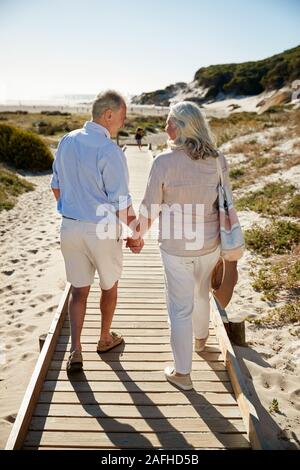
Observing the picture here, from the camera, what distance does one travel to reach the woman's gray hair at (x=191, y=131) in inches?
116

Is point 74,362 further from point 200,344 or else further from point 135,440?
point 200,344

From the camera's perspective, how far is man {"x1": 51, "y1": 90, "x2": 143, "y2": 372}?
3135 millimetres

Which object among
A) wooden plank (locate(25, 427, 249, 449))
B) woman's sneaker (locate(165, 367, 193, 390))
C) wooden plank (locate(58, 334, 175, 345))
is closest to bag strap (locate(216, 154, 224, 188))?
woman's sneaker (locate(165, 367, 193, 390))

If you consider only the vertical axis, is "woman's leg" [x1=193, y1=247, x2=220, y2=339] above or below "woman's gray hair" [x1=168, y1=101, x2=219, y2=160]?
below

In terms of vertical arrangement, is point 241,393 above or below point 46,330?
above

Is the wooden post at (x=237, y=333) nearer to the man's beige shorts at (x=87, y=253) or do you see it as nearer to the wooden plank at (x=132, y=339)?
the wooden plank at (x=132, y=339)

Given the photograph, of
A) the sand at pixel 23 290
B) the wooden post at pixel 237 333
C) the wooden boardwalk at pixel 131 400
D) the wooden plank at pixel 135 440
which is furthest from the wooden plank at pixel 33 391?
the wooden post at pixel 237 333

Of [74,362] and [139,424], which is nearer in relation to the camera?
[139,424]

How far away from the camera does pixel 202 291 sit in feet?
11.5

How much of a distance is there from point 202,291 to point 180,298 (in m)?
0.29

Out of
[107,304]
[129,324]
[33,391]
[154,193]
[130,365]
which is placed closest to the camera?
[154,193]

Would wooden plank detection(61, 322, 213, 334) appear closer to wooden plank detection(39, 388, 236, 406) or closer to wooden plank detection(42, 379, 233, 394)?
wooden plank detection(42, 379, 233, 394)

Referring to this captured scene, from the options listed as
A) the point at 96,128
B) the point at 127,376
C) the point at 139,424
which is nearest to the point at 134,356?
the point at 127,376
